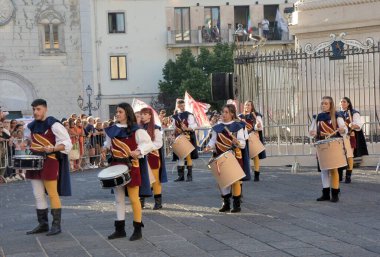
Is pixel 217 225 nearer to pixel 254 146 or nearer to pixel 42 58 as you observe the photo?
pixel 254 146

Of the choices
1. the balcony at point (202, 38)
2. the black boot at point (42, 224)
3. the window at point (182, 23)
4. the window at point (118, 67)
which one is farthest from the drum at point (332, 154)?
the window at point (182, 23)

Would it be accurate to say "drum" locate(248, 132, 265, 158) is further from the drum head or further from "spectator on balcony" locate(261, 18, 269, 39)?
"spectator on balcony" locate(261, 18, 269, 39)

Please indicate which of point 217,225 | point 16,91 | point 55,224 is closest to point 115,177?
point 55,224

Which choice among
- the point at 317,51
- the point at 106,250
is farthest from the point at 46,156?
the point at 317,51

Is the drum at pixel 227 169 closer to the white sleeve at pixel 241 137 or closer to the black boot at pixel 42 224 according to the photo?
the white sleeve at pixel 241 137

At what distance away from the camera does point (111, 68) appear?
161 ft

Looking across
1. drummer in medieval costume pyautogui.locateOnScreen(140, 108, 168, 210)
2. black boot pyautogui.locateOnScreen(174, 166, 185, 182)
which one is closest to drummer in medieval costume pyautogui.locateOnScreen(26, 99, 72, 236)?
drummer in medieval costume pyautogui.locateOnScreen(140, 108, 168, 210)

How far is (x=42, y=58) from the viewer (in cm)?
4400

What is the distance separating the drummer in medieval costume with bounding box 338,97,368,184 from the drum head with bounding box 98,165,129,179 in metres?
6.25

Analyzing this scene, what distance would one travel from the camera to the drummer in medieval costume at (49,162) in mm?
10430

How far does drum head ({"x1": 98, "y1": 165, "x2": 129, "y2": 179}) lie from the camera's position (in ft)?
31.0

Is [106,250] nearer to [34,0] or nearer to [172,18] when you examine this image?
[34,0]

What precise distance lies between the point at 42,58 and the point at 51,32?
1.52 meters

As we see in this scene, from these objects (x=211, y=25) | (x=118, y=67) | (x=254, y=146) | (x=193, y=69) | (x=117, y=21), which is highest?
(x=117, y=21)
